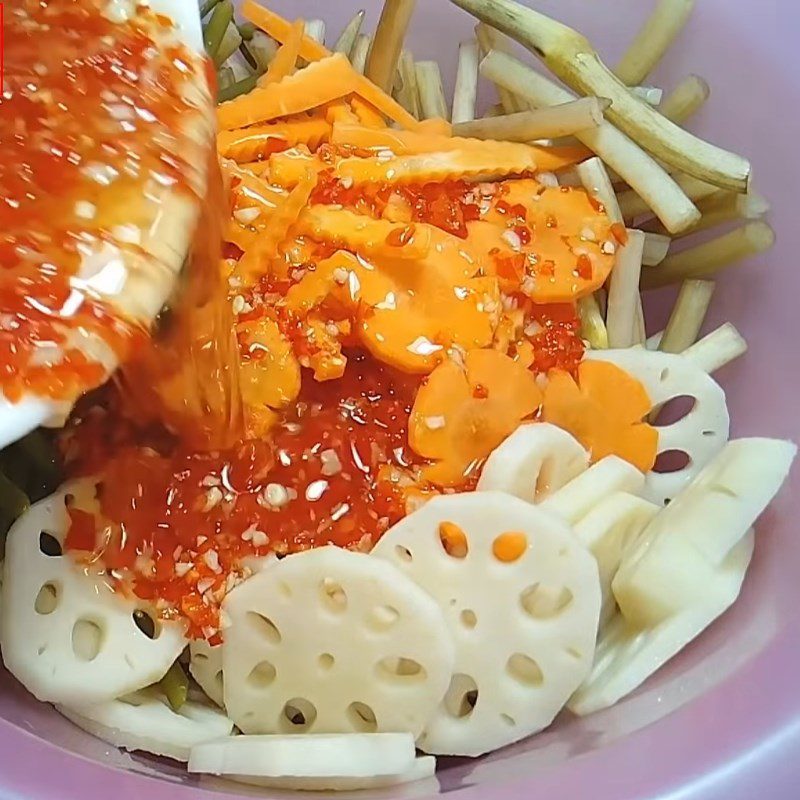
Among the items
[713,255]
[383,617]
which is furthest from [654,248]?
[383,617]

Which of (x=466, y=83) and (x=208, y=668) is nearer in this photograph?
(x=208, y=668)

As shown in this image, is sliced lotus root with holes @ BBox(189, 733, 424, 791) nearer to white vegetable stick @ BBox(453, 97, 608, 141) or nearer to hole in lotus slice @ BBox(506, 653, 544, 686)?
hole in lotus slice @ BBox(506, 653, 544, 686)

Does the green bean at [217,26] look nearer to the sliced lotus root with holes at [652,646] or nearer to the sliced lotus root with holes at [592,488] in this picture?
the sliced lotus root with holes at [592,488]

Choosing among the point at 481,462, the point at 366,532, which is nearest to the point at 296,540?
the point at 366,532

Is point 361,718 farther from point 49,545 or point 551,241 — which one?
point 551,241

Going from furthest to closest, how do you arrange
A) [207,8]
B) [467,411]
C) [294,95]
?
[207,8] → [294,95] → [467,411]

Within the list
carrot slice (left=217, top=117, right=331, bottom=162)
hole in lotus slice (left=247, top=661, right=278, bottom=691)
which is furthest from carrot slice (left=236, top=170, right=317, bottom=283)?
hole in lotus slice (left=247, top=661, right=278, bottom=691)

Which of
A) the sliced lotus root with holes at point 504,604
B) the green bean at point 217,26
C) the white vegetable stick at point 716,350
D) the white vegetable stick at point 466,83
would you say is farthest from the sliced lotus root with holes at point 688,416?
the green bean at point 217,26
